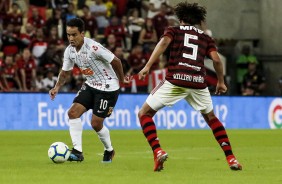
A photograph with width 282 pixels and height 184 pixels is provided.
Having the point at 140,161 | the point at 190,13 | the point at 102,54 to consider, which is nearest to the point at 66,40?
the point at 140,161

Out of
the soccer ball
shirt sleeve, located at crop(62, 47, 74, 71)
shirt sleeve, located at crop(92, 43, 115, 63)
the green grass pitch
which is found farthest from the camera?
shirt sleeve, located at crop(62, 47, 74, 71)

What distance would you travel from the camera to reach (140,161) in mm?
14234

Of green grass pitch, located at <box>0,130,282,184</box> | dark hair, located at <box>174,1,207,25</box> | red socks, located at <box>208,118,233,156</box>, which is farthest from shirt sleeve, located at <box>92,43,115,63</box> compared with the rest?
red socks, located at <box>208,118,233,156</box>

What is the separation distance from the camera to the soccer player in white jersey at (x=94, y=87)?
1364 centimetres

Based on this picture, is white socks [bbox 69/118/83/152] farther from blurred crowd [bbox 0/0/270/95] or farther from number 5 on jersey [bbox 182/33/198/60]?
blurred crowd [bbox 0/0/270/95]

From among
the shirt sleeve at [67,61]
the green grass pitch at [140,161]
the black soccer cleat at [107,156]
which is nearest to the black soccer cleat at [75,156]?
the green grass pitch at [140,161]

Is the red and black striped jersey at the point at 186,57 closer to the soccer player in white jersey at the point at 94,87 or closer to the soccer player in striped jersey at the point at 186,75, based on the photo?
the soccer player in striped jersey at the point at 186,75

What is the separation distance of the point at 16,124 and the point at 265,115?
7459 mm

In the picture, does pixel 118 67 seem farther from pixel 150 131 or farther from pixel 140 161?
pixel 150 131

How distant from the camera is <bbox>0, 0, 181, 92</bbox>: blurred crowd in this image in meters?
26.2

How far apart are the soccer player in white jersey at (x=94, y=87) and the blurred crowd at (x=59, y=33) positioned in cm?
1231

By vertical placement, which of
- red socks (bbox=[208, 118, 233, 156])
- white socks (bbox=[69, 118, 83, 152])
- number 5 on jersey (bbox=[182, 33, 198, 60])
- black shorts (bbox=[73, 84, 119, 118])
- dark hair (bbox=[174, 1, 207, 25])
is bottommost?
white socks (bbox=[69, 118, 83, 152])

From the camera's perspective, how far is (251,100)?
2727 cm

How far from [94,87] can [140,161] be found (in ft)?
4.62
